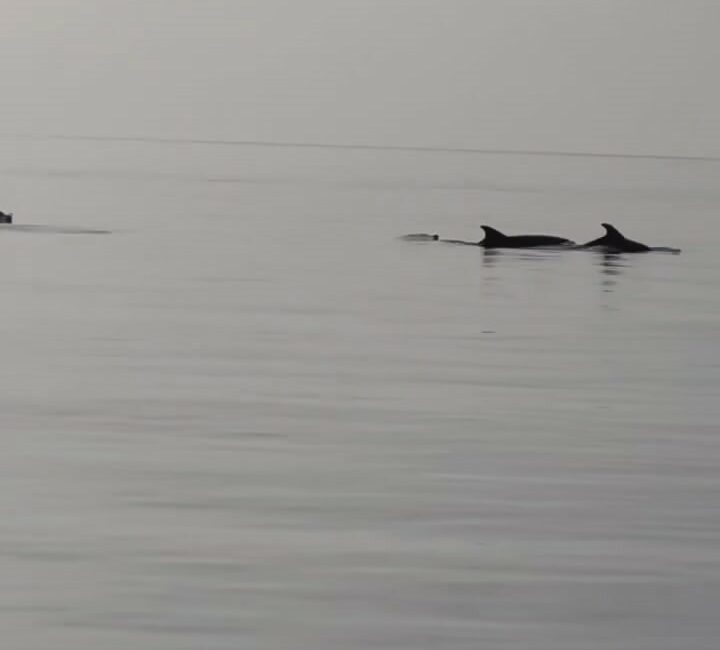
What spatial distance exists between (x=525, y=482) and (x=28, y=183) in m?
113

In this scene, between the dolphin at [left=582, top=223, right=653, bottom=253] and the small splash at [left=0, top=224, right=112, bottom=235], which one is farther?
the small splash at [left=0, top=224, right=112, bottom=235]

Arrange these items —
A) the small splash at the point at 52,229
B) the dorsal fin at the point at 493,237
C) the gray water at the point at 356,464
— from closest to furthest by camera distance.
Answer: the gray water at the point at 356,464
the dorsal fin at the point at 493,237
the small splash at the point at 52,229

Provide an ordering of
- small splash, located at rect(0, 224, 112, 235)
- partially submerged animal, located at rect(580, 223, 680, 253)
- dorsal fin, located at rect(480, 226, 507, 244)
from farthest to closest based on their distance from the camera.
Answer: small splash, located at rect(0, 224, 112, 235), dorsal fin, located at rect(480, 226, 507, 244), partially submerged animal, located at rect(580, 223, 680, 253)

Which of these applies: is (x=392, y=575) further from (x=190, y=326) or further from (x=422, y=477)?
(x=190, y=326)

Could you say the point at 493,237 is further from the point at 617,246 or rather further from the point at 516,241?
the point at 617,246

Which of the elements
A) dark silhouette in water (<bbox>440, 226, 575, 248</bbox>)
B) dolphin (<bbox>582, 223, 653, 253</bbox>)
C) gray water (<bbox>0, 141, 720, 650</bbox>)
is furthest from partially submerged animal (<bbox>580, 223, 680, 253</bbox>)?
gray water (<bbox>0, 141, 720, 650</bbox>)

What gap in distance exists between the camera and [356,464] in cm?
1834

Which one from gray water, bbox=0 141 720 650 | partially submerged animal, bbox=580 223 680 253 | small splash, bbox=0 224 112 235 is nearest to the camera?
gray water, bbox=0 141 720 650

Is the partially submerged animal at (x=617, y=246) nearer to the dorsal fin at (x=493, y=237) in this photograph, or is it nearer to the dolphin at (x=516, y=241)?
the dolphin at (x=516, y=241)

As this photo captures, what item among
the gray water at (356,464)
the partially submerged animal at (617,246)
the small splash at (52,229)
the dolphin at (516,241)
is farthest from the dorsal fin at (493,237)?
the gray water at (356,464)

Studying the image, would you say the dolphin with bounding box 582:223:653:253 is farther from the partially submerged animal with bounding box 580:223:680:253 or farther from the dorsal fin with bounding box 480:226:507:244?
the dorsal fin with bounding box 480:226:507:244

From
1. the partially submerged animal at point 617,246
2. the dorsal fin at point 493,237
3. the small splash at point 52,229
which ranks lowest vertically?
the partially submerged animal at point 617,246

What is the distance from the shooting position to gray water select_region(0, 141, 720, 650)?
12.9 m

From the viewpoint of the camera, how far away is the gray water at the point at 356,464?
12.9m
